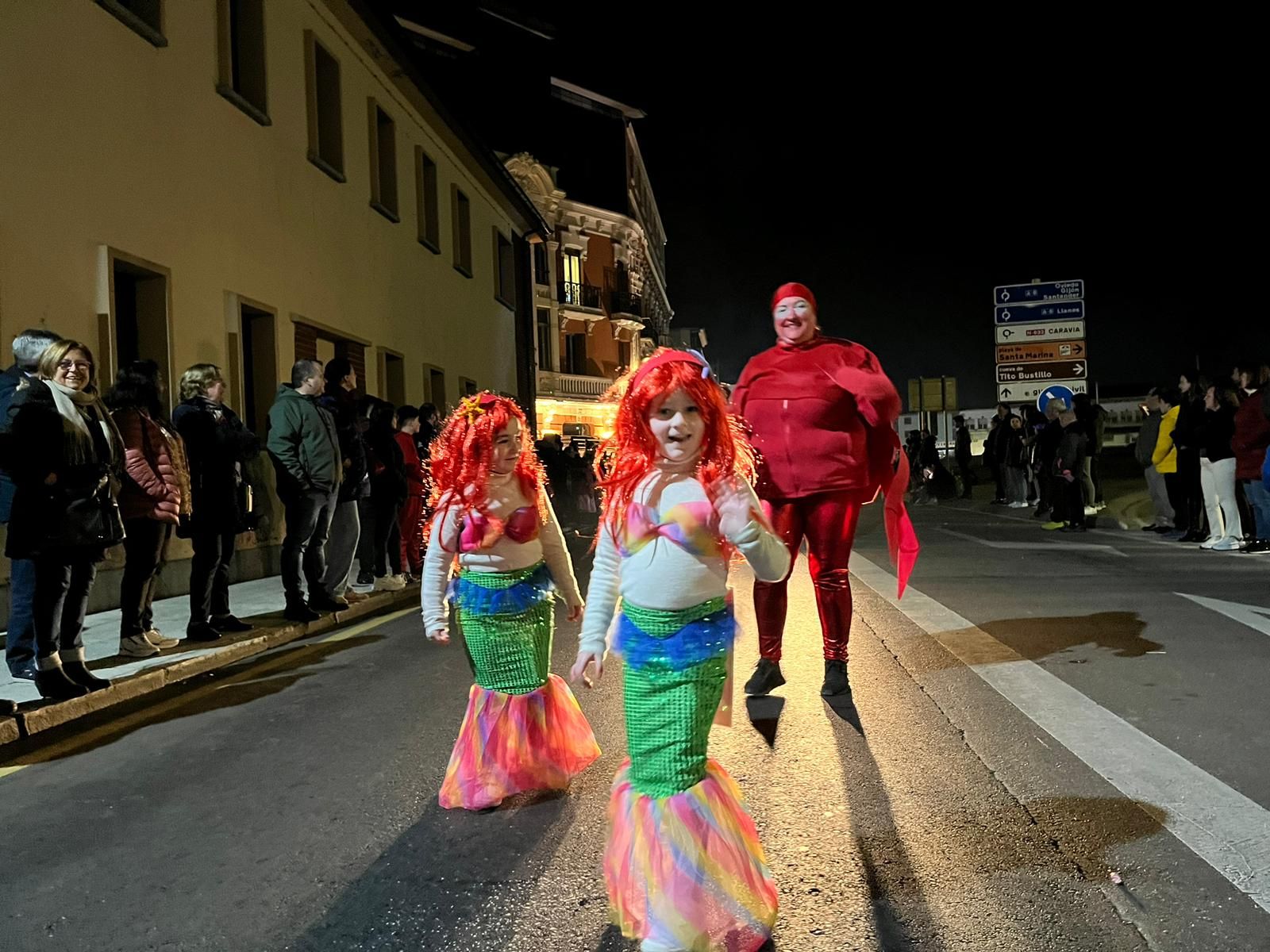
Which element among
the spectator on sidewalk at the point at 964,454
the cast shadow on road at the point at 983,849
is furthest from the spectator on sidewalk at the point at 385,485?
the spectator on sidewalk at the point at 964,454

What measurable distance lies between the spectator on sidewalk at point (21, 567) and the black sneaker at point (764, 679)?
401 centimetres

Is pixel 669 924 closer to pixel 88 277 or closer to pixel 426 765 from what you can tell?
pixel 426 765

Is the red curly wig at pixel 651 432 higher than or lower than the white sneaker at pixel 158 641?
higher

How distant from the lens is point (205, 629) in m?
7.95

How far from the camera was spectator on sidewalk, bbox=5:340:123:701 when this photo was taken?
5.95 meters

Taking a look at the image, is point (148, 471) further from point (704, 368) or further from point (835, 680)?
point (704, 368)

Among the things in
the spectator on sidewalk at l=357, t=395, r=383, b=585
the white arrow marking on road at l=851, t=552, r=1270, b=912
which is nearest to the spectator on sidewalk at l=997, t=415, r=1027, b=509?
the spectator on sidewalk at l=357, t=395, r=383, b=585

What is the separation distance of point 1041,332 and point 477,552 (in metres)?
21.6

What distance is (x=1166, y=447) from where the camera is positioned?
551 inches

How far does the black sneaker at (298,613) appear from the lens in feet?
28.7

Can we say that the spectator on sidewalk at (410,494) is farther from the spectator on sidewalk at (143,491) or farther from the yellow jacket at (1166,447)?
the yellow jacket at (1166,447)

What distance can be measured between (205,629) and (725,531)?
608 centimetres

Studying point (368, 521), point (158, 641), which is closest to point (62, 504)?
point (158, 641)

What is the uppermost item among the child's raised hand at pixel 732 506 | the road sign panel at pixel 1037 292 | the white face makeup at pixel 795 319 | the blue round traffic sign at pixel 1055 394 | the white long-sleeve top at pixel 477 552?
the road sign panel at pixel 1037 292
